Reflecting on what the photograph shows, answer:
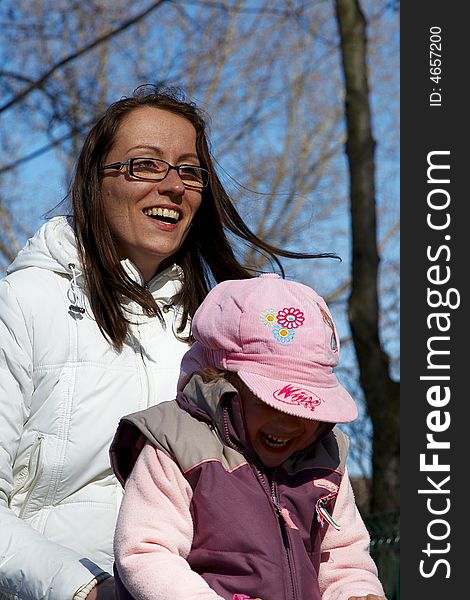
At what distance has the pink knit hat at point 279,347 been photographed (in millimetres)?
2527

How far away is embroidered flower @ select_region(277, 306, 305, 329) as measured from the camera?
102 inches

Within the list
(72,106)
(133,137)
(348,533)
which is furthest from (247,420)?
(72,106)

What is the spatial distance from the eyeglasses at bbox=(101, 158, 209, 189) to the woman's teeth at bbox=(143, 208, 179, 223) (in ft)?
0.30

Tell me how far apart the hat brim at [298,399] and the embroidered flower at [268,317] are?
121mm

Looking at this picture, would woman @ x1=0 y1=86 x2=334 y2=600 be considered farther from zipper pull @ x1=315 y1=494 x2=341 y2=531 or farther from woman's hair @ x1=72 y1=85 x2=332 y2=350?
zipper pull @ x1=315 y1=494 x2=341 y2=531

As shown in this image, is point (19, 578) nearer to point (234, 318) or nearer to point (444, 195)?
point (234, 318)

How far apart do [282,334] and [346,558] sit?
0.59 m

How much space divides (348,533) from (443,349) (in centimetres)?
227

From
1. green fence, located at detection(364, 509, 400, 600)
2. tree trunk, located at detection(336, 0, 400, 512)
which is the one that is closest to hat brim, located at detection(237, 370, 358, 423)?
green fence, located at detection(364, 509, 400, 600)

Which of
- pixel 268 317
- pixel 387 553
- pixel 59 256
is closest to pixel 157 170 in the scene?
pixel 59 256

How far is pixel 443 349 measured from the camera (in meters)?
4.88

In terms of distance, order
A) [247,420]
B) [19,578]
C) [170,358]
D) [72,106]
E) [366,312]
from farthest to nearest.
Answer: [72,106] < [366,312] < [170,358] < [19,578] < [247,420]

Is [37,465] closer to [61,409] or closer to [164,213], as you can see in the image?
[61,409]

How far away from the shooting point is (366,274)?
883 centimetres
